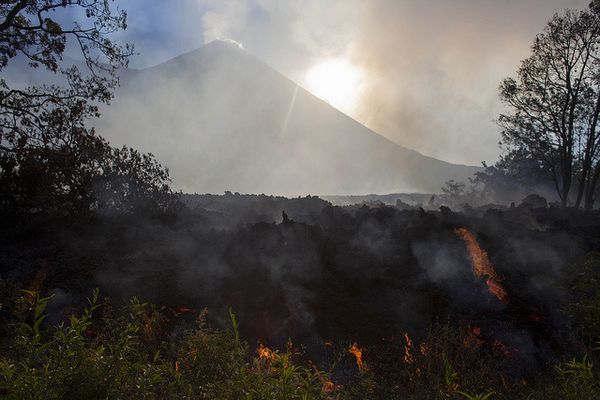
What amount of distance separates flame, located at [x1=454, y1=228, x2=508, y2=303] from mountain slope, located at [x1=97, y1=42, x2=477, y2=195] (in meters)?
95.2

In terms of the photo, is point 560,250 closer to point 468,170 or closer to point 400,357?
point 400,357

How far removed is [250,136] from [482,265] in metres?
133

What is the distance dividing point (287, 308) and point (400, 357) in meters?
2.52

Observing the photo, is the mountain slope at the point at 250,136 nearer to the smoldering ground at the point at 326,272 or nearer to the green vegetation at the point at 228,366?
the smoldering ground at the point at 326,272

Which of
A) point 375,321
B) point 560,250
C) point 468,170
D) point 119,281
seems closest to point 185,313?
point 119,281

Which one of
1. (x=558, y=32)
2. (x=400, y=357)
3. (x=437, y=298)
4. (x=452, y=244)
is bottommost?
(x=400, y=357)

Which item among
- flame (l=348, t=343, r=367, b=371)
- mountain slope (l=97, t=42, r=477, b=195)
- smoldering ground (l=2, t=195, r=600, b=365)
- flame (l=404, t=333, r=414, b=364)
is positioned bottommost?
flame (l=348, t=343, r=367, b=371)

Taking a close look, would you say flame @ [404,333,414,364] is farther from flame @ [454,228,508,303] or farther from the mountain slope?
the mountain slope

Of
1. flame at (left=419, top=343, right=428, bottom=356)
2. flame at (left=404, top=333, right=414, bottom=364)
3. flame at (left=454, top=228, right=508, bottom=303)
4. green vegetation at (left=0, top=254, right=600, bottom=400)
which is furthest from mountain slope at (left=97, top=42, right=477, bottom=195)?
flame at (left=419, top=343, right=428, bottom=356)

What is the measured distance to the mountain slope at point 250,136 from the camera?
118 m

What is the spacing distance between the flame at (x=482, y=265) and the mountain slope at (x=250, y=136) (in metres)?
95.2

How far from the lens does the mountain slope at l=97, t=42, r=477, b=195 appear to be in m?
118

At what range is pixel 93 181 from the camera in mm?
12242

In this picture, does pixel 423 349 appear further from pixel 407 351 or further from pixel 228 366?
pixel 228 366
